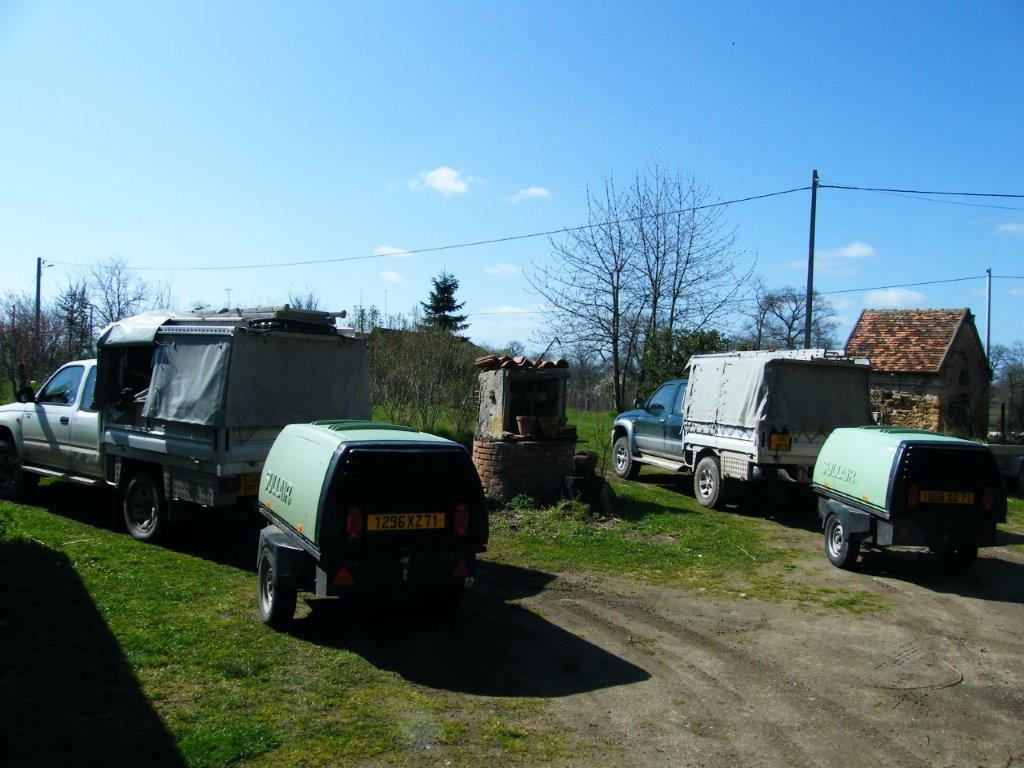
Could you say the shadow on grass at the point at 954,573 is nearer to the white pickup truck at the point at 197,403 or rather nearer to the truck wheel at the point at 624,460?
the truck wheel at the point at 624,460

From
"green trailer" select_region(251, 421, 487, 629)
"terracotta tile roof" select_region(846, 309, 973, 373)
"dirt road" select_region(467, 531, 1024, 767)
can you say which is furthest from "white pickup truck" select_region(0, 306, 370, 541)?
"terracotta tile roof" select_region(846, 309, 973, 373)

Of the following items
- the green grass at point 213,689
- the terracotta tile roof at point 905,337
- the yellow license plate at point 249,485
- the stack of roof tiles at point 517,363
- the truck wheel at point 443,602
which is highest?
the terracotta tile roof at point 905,337

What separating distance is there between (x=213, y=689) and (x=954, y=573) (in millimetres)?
8110

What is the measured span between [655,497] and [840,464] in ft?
14.7

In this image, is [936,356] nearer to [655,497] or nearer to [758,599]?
[655,497]

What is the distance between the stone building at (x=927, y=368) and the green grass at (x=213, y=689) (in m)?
20.3

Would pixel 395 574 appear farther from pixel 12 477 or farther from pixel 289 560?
pixel 12 477

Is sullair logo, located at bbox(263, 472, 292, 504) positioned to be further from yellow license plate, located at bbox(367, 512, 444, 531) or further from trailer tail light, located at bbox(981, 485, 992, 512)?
trailer tail light, located at bbox(981, 485, 992, 512)

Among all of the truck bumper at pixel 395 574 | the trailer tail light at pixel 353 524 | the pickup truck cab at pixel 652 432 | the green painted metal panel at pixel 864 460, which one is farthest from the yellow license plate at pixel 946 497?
the trailer tail light at pixel 353 524

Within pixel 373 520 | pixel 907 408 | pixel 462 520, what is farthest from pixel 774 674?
pixel 907 408

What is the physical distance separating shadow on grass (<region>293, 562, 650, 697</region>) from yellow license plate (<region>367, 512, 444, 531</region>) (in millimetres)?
906

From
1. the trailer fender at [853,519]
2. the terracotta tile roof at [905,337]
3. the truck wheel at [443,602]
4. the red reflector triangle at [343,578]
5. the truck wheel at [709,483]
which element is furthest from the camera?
the terracotta tile roof at [905,337]

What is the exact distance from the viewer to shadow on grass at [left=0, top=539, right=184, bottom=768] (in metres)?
4.01

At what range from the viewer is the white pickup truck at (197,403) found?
8.02 metres
